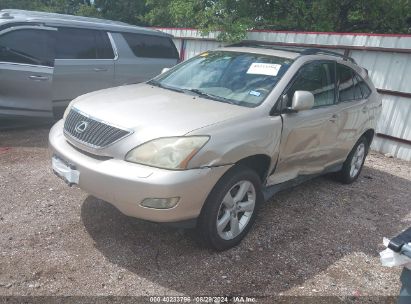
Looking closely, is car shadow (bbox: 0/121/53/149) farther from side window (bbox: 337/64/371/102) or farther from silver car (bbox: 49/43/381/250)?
side window (bbox: 337/64/371/102)

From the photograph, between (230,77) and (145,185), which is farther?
(230,77)

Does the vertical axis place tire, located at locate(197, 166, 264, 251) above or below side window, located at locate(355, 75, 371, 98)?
below

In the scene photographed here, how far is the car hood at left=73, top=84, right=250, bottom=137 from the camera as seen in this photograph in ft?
10.3

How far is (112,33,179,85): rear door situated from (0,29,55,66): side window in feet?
3.90

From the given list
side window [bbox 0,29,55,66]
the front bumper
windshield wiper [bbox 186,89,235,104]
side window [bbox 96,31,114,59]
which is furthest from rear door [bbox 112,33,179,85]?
the front bumper

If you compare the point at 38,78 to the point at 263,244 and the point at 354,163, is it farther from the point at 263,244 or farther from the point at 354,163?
the point at 354,163

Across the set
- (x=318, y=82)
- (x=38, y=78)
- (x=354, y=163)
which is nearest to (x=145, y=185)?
(x=318, y=82)

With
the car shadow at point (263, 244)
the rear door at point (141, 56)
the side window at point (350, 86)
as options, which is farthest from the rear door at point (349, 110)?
the rear door at point (141, 56)

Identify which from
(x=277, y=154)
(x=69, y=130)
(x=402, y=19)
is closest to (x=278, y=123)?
(x=277, y=154)

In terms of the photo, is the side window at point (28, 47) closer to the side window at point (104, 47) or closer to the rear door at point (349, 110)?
the side window at point (104, 47)

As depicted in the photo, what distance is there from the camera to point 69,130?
3.55 meters

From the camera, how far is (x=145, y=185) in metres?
2.88

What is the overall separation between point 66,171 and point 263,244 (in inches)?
71.9

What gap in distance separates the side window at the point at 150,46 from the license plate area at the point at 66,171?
4.16 m
